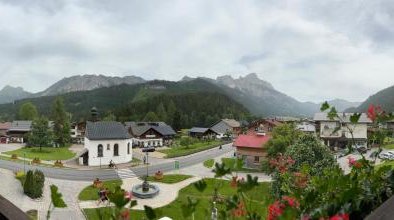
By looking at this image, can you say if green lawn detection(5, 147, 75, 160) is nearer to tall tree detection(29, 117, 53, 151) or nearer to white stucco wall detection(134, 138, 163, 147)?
tall tree detection(29, 117, 53, 151)

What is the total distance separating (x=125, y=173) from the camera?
41.2 metres

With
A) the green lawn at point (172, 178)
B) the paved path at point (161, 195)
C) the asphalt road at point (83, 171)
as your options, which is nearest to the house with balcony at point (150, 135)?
the asphalt road at point (83, 171)

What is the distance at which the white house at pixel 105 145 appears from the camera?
155ft

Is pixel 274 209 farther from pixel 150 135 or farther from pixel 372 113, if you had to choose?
pixel 150 135

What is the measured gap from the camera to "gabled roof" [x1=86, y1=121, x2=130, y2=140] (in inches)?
1902

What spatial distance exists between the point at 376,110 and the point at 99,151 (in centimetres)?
4719

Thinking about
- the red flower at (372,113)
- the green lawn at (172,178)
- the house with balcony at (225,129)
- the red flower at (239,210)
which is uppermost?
the red flower at (372,113)

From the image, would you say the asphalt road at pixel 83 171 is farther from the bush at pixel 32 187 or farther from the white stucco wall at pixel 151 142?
the white stucco wall at pixel 151 142

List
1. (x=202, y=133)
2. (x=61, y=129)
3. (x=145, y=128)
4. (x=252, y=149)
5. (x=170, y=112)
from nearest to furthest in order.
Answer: (x=252, y=149) → (x=61, y=129) → (x=145, y=128) → (x=202, y=133) → (x=170, y=112)

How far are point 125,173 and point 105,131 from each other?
34.9 feet

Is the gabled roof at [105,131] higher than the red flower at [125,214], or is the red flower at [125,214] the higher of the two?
the red flower at [125,214]

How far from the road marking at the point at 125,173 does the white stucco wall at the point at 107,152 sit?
→ 215 inches

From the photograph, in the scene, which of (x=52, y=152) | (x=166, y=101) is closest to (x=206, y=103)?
(x=166, y=101)

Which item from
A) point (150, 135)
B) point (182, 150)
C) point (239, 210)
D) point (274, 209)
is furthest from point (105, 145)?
point (274, 209)
